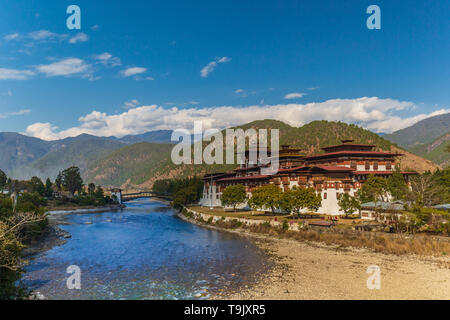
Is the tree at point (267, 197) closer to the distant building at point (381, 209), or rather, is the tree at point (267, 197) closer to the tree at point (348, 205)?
the tree at point (348, 205)

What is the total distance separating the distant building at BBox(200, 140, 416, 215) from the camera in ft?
272

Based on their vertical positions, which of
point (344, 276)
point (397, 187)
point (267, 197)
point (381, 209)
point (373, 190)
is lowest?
point (344, 276)

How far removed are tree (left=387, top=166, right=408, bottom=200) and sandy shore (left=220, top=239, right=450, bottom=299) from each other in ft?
98.5

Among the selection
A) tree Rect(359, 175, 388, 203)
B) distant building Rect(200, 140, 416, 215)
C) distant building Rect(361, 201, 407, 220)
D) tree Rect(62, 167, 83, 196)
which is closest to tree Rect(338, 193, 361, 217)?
tree Rect(359, 175, 388, 203)

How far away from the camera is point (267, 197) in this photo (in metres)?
84.2

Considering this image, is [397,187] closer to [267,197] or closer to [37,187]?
[267,197]

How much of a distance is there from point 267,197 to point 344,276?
4525cm

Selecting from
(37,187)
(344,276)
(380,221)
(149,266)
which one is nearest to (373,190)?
(380,221)

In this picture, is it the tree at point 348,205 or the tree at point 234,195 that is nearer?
the tree at point 348,205

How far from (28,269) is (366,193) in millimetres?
65536

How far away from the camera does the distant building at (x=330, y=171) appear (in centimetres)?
8294

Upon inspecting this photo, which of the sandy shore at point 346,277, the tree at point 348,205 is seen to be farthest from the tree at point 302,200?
the sandy shore at point 346,277
